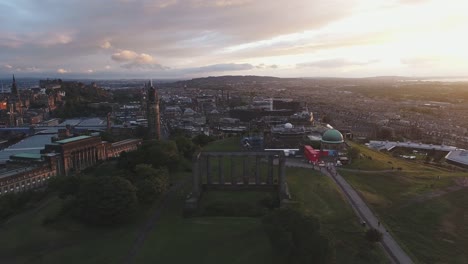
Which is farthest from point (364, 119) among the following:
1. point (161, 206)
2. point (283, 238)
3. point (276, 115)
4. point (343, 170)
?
point (283, 238)

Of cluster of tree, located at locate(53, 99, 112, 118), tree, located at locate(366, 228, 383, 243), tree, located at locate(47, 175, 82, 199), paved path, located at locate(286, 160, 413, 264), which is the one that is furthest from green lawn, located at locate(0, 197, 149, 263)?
cluster of tree, located at locate(53, 99, 112, 118)

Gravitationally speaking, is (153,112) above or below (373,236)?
above

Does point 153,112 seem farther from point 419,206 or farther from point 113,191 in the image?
point 419,206

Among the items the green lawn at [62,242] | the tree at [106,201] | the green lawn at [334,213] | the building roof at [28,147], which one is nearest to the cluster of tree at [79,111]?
the building roof at [28,147]

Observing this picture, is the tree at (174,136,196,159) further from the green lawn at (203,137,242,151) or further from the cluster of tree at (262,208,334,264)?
the cluster of tree at (262,208,334,264)

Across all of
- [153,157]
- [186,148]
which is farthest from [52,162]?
[186,148]
